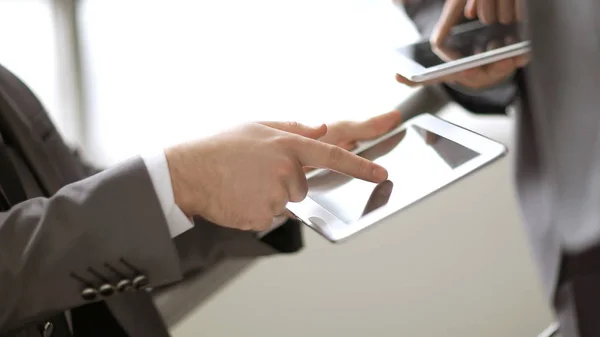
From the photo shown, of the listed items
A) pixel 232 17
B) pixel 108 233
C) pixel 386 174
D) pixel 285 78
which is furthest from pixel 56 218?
pixel 232 17

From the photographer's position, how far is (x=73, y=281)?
49 centimetres

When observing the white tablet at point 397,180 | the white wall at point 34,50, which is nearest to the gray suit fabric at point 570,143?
the white tablet at point 397,180

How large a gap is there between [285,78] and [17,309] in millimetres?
654

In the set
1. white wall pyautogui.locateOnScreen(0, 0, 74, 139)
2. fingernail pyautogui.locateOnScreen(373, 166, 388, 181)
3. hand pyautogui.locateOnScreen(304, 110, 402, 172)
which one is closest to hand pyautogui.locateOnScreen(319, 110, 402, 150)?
hand pyautogui.locateOnScreen(304, 110, 402, 172)

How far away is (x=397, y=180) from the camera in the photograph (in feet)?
1.67

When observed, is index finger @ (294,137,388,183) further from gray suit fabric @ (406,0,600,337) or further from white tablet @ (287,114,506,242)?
gray suit fabric @ (406,0,600,337)

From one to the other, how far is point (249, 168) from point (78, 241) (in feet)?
0.45

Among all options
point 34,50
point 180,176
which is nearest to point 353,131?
point 180,176

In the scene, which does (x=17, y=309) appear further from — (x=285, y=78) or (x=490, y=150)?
(x=285, y=78)

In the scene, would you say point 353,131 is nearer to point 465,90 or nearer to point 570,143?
point 465,90

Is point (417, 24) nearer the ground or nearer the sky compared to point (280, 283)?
nearer the sky

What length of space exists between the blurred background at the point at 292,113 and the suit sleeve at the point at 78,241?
11 cm

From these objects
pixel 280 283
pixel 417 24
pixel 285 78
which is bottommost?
pixel 280 283

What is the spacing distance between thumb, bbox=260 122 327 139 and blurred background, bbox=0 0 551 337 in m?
0.03
